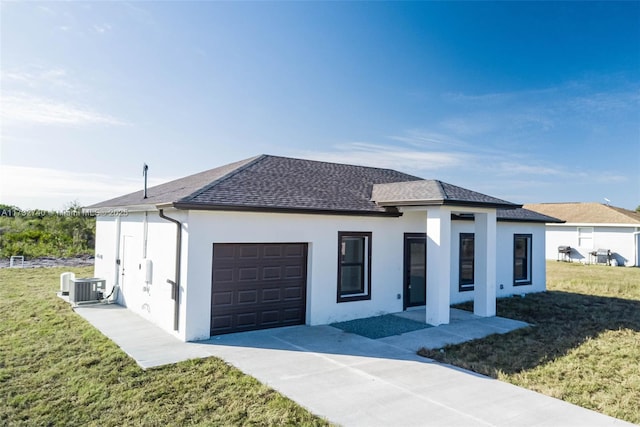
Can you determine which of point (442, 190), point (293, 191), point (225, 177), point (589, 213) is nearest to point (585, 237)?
point (589, 213)

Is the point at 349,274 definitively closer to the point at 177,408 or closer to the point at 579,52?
the point at 177,408

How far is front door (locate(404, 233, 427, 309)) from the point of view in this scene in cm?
1121

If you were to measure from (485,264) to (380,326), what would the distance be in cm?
362

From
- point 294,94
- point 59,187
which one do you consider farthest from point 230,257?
point 59,187

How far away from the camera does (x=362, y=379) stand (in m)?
6.04

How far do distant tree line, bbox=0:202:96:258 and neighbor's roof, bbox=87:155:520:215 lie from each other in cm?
1650

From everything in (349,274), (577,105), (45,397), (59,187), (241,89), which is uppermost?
(577,105)

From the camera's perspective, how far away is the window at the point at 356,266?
10.2 metres

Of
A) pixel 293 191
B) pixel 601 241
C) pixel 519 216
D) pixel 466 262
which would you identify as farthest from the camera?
pixel 601 241

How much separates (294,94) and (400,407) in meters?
13.2

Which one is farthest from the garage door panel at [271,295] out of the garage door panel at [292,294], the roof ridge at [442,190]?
the roof ridge at [442,190]

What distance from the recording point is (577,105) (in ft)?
65.6

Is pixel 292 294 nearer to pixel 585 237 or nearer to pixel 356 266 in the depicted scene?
pixel 356 266

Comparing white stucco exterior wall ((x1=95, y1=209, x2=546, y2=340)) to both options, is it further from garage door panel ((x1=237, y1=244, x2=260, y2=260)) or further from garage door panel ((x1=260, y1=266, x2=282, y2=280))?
garage door panel ((x1=260, y1=266, x2=282, y2=280))
